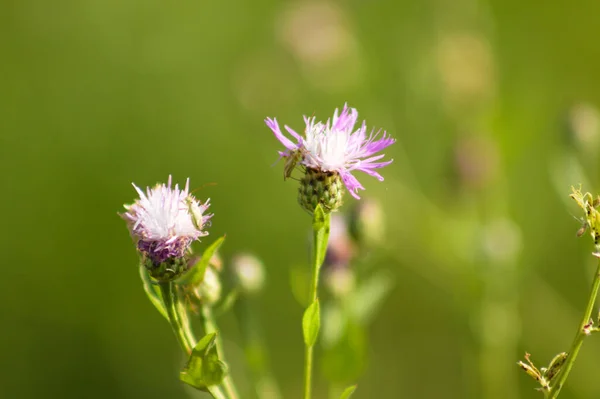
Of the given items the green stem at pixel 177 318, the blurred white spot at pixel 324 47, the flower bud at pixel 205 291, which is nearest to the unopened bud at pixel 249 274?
the flower bud at pixel 205 291

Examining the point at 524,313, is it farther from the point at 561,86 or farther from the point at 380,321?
the point at 561,86

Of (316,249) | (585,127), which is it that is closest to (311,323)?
(316,249)

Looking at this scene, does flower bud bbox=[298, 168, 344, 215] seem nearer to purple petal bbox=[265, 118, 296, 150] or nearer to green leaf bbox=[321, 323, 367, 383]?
purple petal bbox=[265, 118, 296, 150]

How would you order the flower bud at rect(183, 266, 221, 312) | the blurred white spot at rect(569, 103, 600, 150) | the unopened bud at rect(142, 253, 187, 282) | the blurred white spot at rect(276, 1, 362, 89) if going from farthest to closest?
the blurred white spot at rect(276, 1, 362, 89) → the blurred white spot at rect(569, 103, 600, 150) → the flower bud at rect(183, 266, 221, 312) → the unopened bud at rect(142, 253, 187, 282)

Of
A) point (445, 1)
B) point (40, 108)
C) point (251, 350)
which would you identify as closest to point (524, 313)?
point (445, 1)

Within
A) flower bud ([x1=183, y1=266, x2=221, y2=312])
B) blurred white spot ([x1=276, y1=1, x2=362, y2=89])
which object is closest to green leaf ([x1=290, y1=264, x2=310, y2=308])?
flower bud ([x1=183, y1=266, x2=221, y2=312])

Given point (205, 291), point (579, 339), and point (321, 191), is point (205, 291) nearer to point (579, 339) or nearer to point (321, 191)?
point (321, 191)

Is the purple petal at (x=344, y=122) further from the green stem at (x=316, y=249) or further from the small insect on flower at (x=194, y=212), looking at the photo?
the small insect on flower at (x=194, y=212)
